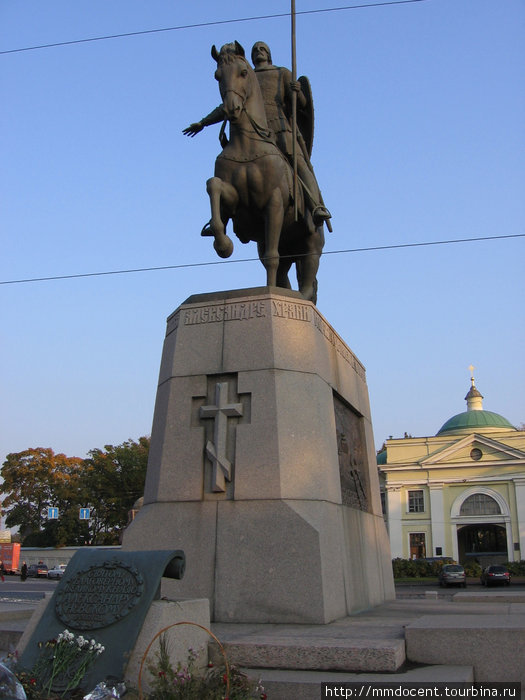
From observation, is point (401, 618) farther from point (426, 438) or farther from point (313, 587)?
point (426, 438)

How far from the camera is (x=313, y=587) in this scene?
23.6 feet

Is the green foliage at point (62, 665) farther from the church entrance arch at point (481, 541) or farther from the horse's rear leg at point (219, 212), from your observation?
the church entrance arch at point (481, 541)

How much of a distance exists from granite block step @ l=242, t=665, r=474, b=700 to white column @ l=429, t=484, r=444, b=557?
6331 centimetres

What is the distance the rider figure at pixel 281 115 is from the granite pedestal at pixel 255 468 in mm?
2018

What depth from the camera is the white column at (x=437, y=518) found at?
65.0 metres

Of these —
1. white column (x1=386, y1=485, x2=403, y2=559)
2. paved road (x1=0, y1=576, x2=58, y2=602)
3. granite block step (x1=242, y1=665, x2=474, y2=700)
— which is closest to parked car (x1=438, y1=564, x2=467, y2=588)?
paved road (x1=0, y1=576, x2=58, y2=602)

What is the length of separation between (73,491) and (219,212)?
5362 centimetres

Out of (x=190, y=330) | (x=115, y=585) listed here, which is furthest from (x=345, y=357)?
(x=115, y=585)

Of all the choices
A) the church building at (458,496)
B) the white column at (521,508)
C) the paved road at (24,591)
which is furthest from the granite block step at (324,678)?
the white column at (521,508)

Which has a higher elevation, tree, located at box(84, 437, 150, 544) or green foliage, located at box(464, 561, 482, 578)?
tree, located at box(84, 437, 150, 544)

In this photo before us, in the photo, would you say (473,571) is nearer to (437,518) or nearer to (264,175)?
(437,518)

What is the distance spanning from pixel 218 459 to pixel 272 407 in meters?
0.86

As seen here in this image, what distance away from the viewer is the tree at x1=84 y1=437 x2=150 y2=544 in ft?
188

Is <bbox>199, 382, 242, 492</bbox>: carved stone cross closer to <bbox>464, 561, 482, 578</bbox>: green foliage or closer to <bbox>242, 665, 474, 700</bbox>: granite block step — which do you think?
<bbox>242, 665, 474, 700</bbox>: granite block step
